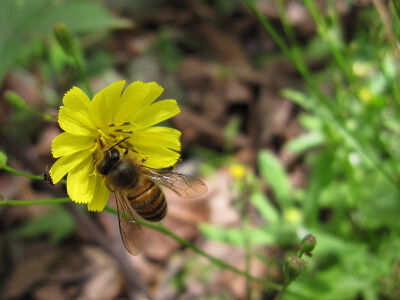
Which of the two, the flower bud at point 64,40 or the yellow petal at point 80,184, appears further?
the flower bud at point 64,40

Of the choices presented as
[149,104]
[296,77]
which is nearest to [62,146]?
[149,104]

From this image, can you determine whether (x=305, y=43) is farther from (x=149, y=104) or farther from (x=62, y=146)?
(x=62, y=146)

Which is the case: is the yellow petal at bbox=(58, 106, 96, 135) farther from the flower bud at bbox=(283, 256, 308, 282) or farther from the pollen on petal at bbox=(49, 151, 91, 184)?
the flower bud at bbox=(283, 256, 308, 282)

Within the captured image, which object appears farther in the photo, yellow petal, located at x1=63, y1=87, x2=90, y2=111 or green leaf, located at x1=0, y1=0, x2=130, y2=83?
green leaf, located at x1=0, y1=0, x2=130, y2=83

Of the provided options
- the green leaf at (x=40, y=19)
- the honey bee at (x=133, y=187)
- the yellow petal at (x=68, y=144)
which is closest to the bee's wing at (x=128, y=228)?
the honey bee at (x=133, y=187)

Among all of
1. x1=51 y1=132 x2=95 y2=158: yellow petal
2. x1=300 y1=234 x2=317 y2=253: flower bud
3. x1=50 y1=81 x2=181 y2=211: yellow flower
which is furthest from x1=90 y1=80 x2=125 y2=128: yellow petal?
x1=300 y1=234 x2=317 y2=253: flower bud

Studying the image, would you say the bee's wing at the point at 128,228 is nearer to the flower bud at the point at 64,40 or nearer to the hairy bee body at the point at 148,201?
the hairy bee body at the point at 148,201

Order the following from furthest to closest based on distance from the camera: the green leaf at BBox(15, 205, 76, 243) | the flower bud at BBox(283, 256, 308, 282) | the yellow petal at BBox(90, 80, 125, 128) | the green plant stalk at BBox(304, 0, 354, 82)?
the green leaf at BBox(15, 205, 76, 243) → the green plant stalk at BBox(304, 0, 354, 82) → the yellow petal at BBox(90, 80, 125, 128) → the flower bud at BBox(283, 256, 308, 282)

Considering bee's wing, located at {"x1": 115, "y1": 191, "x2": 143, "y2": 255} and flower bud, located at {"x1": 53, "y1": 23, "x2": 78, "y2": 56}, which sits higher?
flower bud, located at {"x1": 53, "y1": 23, "x2": 78, "y2": 56}
